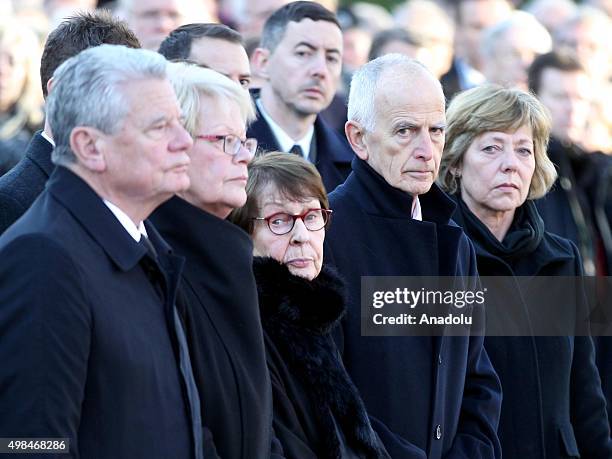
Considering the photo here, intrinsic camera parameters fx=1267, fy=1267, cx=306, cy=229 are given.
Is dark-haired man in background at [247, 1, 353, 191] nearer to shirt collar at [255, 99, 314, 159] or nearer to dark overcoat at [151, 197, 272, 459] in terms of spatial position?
shirt collar at [255, 99, 314, 159]

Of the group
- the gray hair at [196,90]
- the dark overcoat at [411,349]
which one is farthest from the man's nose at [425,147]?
the gray hair at [196,90]

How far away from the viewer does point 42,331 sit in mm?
3023

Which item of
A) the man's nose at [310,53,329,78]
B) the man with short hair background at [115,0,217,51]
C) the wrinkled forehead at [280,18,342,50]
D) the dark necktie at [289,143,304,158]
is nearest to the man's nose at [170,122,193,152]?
the dark necktie at [289,143,304,158]

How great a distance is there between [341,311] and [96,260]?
3.70ft

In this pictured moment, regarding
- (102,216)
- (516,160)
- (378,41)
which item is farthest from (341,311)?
(378,41)

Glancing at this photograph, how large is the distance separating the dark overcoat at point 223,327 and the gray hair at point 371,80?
1208 mm

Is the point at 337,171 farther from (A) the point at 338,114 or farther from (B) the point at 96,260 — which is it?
(B) the point at 96,260

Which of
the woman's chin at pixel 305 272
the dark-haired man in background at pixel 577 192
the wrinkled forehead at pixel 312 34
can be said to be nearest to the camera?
the woman's chin at pixel 305 272

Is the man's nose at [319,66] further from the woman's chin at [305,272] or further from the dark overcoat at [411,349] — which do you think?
the woman's chin at [305,272]

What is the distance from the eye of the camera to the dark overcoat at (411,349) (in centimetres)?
444

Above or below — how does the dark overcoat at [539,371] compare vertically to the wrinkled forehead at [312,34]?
below

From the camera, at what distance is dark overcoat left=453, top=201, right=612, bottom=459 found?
5.08 metres

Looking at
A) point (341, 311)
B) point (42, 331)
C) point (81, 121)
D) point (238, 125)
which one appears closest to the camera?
point (42, 331)

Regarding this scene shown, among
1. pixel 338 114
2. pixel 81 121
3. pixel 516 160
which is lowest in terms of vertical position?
pixel 81 121
